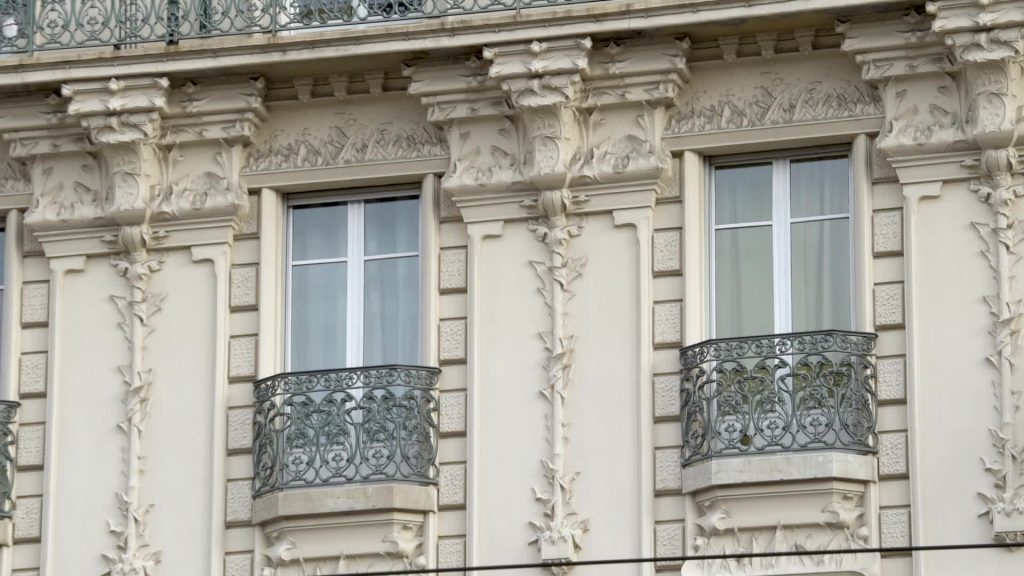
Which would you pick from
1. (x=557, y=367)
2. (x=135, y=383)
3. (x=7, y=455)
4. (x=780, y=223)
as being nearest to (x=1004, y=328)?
(x=780, y=223)

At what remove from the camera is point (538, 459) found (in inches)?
857

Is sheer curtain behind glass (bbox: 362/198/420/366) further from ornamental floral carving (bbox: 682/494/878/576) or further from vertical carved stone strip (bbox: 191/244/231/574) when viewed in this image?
ornamental floral carving (bbox: 682/494/878/576)

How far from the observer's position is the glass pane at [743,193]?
2227cm

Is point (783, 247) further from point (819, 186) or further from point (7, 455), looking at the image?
point (7, 455)

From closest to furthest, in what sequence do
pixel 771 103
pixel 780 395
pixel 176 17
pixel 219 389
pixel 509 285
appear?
1. pixel 780 395
2. pixel 771 103
3. pixel 509 285
4. pixel 219 389
5. pixel 176 17

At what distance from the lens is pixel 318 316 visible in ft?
75.0

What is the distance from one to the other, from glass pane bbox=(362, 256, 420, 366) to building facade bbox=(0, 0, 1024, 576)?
0.02m

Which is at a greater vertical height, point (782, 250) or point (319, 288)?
point (782, 250)

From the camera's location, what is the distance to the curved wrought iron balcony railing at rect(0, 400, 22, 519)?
74.1ft

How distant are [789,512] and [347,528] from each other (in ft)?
10.1

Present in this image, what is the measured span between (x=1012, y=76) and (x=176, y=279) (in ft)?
20.1

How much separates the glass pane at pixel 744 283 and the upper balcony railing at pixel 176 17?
2530 millimetres

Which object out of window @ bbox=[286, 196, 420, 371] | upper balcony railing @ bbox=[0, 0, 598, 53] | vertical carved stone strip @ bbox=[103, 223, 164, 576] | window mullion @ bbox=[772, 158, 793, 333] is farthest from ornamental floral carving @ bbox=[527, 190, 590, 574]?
vertical carved stone strip @ bbox=[103, 223, 164, 576]

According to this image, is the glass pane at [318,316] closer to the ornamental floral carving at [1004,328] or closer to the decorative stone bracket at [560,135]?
the decorative stone bracket at [560,135]
